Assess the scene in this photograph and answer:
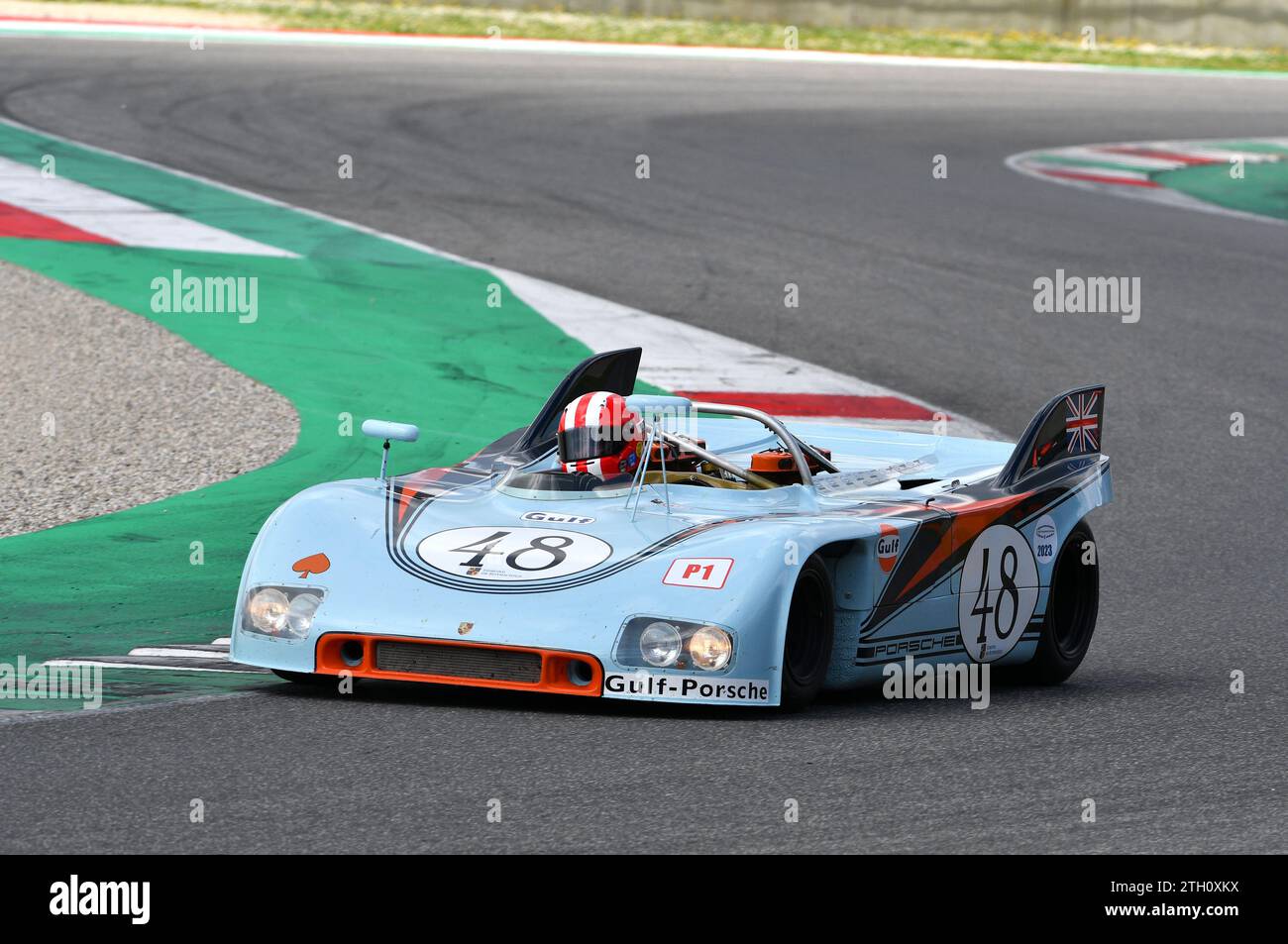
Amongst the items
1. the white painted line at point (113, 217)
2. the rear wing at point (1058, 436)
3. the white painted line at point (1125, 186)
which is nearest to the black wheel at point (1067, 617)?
the rear wing at point (1058, 436)

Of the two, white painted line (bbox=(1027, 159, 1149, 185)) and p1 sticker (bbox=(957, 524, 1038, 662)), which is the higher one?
white painted line (bbox=(1027, 159, 1149, 185))

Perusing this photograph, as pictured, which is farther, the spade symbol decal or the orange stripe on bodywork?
the orange stripe on bodywork

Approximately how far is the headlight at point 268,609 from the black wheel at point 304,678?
0.13 metres

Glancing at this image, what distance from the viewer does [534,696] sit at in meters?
6.98

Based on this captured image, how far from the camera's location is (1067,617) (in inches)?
328

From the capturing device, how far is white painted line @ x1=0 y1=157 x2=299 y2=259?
50.3 ft

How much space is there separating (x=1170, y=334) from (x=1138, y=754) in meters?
9.68

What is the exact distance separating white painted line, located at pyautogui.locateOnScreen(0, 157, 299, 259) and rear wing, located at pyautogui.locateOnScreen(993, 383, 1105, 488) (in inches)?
317

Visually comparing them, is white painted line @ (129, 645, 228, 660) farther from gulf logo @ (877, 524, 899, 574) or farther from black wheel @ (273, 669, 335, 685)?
gulf logo @ (877, 524, 899, 574)

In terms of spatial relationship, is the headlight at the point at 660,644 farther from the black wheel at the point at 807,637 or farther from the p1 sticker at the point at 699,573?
the black wheel at the point at 807,637

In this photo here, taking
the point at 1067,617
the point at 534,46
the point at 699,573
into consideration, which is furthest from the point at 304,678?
the point at 534,46

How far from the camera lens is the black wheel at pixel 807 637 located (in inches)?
268

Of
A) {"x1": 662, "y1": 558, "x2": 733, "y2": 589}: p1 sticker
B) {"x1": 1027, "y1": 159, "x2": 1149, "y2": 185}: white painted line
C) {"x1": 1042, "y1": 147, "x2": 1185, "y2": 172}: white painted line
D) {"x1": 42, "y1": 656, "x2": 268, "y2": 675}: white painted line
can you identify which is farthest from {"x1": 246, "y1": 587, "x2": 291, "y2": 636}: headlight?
{"x1": 1042, "y1": 147, "x2": 1185, "y2": 172}: white painted line
